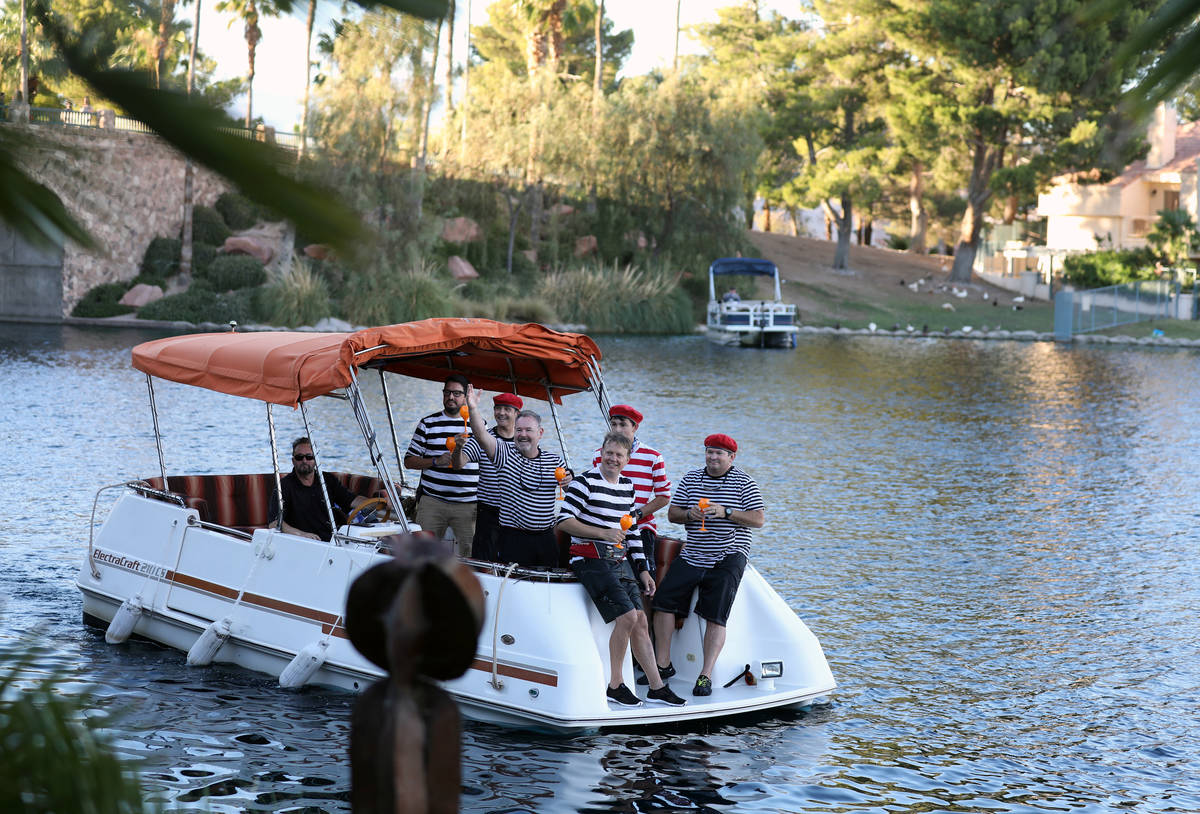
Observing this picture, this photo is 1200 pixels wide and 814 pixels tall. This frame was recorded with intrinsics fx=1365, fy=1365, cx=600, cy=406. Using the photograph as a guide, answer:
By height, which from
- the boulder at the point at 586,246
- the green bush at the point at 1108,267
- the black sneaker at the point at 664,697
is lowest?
the black sneaker at the point at 664,697

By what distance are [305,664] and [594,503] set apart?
8.47 feet

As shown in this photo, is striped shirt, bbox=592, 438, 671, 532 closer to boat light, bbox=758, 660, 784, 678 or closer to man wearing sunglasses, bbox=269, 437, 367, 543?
boat light, bbox=758, 660, 784, 678

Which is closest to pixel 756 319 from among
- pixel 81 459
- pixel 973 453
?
pixel 973 453

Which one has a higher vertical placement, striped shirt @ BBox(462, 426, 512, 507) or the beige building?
the beige building

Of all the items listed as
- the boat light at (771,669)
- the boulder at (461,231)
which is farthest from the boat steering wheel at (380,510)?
the boulder at (461,231)

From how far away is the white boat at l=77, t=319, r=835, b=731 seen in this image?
→ 9.27 m

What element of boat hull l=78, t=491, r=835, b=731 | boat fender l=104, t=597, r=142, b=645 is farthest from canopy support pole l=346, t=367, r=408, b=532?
boat fender l=104, t=597, r=142, b=645

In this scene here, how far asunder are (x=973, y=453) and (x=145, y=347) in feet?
56.2

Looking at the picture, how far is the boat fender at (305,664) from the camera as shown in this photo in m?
10.2

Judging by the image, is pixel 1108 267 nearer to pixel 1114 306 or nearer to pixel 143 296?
pixel 1114 306

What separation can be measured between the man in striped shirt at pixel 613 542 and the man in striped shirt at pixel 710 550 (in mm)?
427

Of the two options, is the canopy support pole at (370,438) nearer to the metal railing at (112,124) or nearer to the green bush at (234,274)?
the metal railing at (112,124)

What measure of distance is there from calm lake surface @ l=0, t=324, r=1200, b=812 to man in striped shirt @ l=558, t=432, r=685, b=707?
0.39m

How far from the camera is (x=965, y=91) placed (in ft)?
208
